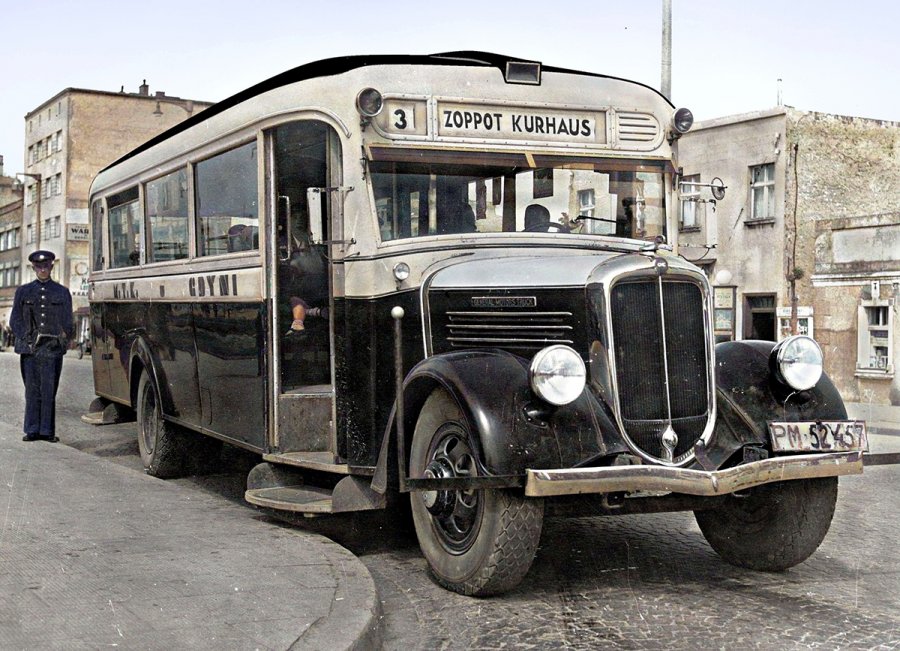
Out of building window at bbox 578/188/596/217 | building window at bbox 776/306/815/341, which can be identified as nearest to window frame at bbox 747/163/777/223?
building window at bbox 776/306/815/341

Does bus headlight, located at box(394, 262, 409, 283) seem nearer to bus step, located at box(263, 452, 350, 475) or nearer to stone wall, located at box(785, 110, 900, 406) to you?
bus step, located at box(263, 452, 350, 475)

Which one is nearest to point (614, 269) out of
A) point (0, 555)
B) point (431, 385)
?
point (431, 385)

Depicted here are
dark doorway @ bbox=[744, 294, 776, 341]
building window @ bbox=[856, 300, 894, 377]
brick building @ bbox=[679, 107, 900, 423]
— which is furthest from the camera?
dark doorway @ bbox=[744, 294, 776, 341]

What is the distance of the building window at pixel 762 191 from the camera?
29.1 meters

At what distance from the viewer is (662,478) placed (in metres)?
5.24

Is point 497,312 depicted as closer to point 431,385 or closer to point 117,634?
point 431,385

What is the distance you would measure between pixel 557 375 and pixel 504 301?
0.76m

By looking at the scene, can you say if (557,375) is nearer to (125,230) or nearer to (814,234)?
(125,230)

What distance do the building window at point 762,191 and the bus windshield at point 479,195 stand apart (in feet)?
76.6

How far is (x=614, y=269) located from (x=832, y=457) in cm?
145

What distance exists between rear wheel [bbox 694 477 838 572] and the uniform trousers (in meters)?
7.26

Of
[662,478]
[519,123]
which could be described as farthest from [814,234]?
[662,478]

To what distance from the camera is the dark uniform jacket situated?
37.3 ft

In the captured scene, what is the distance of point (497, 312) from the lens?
599 centimetres
